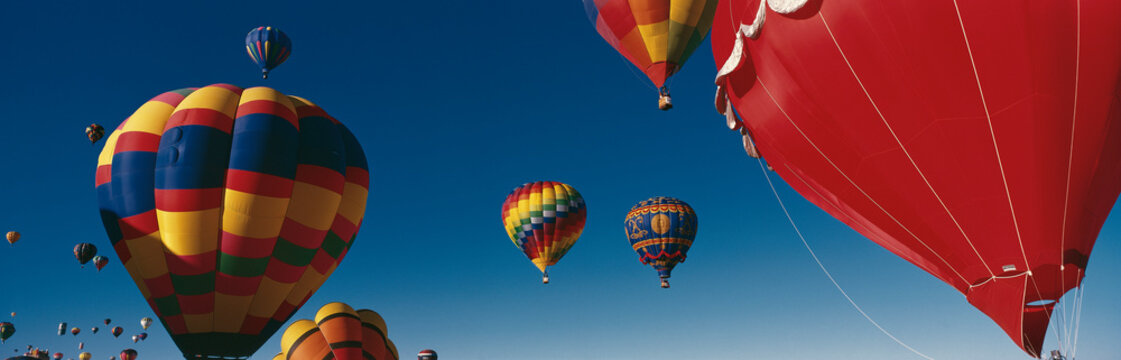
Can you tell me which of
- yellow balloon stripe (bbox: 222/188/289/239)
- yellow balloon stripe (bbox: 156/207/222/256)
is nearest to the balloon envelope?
yellow balloon stripe (bbox: 222/188/289/239)

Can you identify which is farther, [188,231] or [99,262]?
[99,262]

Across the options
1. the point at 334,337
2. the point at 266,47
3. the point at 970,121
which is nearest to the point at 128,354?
the point at 266,47

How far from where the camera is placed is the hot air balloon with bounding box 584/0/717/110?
16.2 m

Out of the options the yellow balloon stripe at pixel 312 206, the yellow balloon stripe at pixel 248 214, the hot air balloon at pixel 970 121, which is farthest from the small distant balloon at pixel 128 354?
the hot air balloon at pixel 970 121

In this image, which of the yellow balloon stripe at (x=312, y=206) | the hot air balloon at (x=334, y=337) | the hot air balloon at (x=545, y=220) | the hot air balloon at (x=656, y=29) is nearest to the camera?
the hot air balloon at (x=334, y=337)

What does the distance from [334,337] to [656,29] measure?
391 inches

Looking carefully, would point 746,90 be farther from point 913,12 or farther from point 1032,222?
point 1032,222

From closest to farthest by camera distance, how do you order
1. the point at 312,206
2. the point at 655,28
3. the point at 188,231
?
the point at 188,231 → the point at 312,206 → the point at 655,28

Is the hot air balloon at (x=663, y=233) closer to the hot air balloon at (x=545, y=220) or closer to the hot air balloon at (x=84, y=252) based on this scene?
the hot air balloon at (x=545, y=220)

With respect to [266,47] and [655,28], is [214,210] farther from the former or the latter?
[655,28]

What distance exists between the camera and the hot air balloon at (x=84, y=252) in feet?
79.8

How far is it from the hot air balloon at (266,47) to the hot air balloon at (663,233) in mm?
12893

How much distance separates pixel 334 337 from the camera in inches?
444

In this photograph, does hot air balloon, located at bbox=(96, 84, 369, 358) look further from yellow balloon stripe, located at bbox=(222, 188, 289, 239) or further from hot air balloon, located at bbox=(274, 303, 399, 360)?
hot air balloon, located at bbox=(274, 303, 399, 360)
